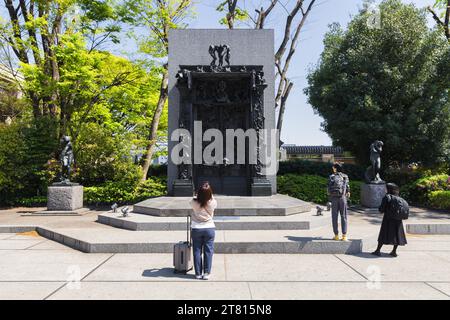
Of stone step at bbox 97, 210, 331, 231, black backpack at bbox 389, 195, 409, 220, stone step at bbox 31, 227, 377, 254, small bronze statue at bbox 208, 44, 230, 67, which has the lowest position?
stone step at bbox 31, 227, 377, 254

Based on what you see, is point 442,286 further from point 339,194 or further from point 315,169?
point 315,169

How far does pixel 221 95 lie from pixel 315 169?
861 centimetres

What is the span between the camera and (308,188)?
54.8ft

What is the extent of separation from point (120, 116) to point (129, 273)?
26.8 meters

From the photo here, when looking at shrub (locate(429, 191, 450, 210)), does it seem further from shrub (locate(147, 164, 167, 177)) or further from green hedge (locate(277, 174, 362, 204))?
shrub (locate(147, 164, 167, 177))

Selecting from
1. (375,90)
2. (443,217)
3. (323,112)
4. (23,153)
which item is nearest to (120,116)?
(23,153)

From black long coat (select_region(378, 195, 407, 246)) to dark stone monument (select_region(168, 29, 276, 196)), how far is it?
254 inches

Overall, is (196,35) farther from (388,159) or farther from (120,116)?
(120,116)

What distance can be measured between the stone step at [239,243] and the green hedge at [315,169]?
1077 centimetres

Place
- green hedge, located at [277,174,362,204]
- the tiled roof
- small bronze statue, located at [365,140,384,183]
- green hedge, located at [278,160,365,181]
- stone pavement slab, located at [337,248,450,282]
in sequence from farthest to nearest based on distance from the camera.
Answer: the tiled roof → green hedge, located at [278,160,365,181] → green hedge, located at [277,174,362,204] → small bronze statue, located at [365,140,384,183] → stone pavement slab, located at [337,248,450,282]

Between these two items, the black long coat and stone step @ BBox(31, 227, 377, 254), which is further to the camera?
stone step @ BBox(31, 227, 377, 254)

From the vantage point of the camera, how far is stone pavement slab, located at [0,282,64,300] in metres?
4.84

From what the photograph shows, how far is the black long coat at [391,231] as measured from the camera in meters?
7.27

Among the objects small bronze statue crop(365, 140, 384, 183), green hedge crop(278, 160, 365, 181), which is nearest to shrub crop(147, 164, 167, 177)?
green hedge crop(278, 160, 365, 181)
